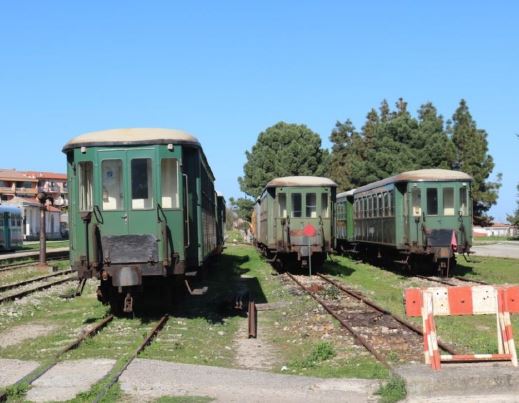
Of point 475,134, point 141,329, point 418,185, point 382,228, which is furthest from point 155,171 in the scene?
point 475,134

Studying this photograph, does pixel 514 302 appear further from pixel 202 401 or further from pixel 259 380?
pixel 202 401

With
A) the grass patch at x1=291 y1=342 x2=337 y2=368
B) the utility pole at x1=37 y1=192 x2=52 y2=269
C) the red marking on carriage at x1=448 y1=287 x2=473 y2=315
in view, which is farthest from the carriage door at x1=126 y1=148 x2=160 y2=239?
the utility pole at x1=37 y1=192 x2=52 y2=269

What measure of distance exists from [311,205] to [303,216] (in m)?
0.43

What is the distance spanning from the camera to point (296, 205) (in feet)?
74.3

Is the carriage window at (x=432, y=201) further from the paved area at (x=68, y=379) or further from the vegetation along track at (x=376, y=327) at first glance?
the paved area at (x=68, y=379)

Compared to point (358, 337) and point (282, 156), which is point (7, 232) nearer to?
point (282, 156)

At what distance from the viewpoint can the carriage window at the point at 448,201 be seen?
69.2 ft

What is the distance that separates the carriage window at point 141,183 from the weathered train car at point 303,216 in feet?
34.5

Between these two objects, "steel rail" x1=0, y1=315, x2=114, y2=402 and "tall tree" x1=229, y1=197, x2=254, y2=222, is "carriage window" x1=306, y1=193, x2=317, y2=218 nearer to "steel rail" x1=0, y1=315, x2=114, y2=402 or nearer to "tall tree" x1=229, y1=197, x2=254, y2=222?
"steel rail" x1=0, y1=315, x2=114, y2=402

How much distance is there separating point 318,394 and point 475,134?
182 feet

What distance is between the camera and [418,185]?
69.6ft

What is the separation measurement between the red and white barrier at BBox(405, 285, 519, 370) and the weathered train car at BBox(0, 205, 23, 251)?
35.6 metres

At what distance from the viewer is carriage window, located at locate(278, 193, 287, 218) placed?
2277cm

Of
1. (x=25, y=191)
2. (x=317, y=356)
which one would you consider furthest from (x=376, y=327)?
(x=25, y=191)
